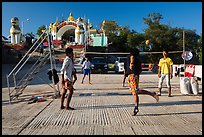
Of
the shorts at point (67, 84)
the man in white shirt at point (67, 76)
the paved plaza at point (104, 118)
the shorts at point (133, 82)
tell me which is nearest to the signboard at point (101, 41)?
the paved plaza at point (104, 118)

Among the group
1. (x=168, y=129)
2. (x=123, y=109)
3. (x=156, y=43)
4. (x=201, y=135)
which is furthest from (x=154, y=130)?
(x=156, y=43)

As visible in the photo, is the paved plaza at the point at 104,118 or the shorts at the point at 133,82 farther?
the shorts at the point at 133,82

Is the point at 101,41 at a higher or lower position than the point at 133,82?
higher

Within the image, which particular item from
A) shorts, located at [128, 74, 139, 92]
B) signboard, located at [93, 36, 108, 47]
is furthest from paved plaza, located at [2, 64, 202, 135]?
signboard, located at [93, 36, 108, 47]

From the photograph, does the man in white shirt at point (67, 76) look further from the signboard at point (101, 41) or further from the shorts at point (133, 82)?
the signboard at point (101, 41)

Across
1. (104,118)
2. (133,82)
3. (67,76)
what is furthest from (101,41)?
(104,118)

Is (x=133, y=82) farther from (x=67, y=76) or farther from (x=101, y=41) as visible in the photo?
(x=101, y=41)

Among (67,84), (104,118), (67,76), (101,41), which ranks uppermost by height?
(101,41)

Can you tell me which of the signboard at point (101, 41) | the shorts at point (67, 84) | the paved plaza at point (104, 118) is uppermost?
the signboard at point (101, 41)

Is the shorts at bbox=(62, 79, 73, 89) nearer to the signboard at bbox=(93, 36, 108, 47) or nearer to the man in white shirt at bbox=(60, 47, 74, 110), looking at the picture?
the man in white shirt at bbox=(60, 47, 74, 110)

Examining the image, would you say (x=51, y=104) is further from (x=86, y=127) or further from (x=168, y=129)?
(x=168, y=129)

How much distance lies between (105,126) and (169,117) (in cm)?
181

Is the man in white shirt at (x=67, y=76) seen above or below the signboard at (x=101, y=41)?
below

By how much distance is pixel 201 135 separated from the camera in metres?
4.93
